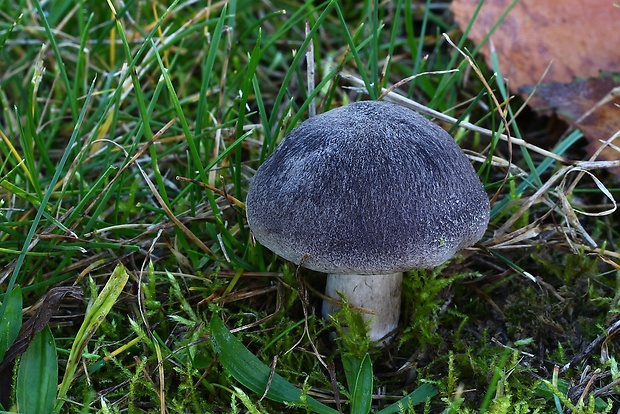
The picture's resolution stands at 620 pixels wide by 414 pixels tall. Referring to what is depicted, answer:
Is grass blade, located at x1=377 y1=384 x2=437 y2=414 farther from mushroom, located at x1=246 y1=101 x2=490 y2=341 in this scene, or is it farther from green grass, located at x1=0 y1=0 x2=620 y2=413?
mushroom, located at x1=246 y1=101 x2=490 y2=341

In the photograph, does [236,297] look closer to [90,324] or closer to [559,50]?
[90,324]

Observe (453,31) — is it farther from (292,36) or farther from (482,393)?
(482,393)

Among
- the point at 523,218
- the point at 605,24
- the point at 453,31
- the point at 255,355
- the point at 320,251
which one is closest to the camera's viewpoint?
the point at 320,251

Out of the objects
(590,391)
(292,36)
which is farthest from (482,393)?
(292,36)

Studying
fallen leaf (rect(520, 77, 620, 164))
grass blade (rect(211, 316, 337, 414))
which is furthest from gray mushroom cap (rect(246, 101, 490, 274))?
fallen leaf (rect(520, 77, 620, 164))

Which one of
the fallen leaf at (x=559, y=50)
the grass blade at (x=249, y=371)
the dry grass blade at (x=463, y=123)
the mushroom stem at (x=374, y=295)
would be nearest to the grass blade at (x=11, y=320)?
the grass blade at (x=249, y=371)
